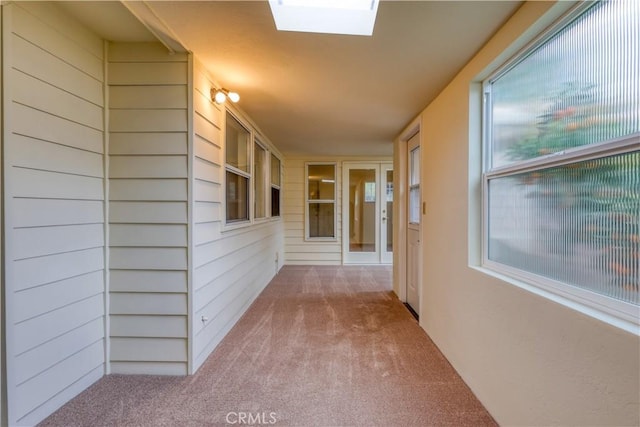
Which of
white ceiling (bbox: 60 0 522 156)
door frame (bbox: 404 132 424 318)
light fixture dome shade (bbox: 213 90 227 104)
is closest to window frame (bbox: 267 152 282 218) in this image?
white ceiling (bbox: 60 0 522 156)

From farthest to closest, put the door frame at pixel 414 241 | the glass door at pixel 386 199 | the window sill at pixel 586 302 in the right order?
1. the glass door at pixel 386 199
2. the door frame at pixel 414 241
3. the window sill at pixel 586 302

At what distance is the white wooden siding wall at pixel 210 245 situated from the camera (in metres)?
2.04

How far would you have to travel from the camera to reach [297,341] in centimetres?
250

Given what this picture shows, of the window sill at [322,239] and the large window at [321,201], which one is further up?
the large window at [321,201]

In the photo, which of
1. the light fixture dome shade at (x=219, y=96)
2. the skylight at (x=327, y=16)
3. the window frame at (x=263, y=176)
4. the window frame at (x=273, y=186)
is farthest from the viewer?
the window frame at (x=273, y=186)

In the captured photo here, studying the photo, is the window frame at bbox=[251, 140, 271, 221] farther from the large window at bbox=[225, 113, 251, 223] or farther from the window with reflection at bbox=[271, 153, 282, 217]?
the window with reflection at bbox=[271, 153, 282, 217]

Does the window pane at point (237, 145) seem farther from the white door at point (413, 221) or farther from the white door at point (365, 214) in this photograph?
the white door at point (365, 214)

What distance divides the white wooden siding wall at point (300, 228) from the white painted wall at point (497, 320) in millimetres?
3166

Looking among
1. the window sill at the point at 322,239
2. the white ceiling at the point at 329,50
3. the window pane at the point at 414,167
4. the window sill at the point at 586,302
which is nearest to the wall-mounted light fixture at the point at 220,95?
the white ceiling at the point at 329,50

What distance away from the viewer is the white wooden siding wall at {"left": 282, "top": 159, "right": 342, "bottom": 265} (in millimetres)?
5859

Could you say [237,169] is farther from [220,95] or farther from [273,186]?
[273,186]

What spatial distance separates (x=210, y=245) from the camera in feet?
7.39

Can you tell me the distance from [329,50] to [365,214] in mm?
4269

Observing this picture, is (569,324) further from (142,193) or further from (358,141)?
(358,141)
